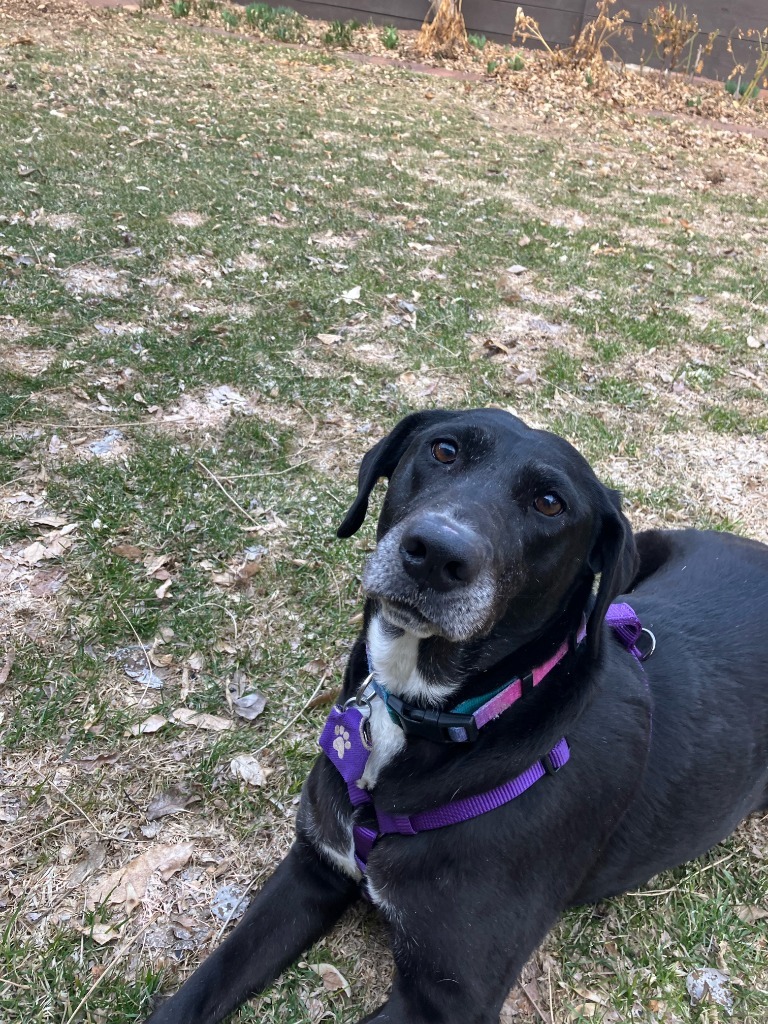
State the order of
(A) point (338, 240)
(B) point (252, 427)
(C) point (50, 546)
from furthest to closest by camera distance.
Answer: (A) point (338, 240), (B) point (252, 427), (C) point (50, 546)

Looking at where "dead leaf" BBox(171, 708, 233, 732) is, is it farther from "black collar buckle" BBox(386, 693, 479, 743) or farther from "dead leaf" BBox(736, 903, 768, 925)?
"dead leaf" BBox(736, 903, 768, 925)

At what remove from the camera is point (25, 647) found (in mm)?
3205

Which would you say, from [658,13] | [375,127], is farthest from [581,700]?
[658,13]

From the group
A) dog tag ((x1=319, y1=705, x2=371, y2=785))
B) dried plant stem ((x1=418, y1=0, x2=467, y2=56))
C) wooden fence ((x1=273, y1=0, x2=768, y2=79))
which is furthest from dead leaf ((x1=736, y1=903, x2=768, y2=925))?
wooden fence ((x1=273, y1=0, x2=768, y2=79))

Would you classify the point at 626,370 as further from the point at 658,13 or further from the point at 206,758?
the point at 658,13

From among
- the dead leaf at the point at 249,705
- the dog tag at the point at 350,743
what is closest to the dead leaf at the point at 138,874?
the dead leaf at the point at 249,705

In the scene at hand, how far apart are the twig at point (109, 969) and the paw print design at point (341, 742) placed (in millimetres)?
860

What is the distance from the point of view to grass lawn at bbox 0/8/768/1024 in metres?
2.58

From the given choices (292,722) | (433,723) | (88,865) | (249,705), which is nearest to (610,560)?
(433,723)

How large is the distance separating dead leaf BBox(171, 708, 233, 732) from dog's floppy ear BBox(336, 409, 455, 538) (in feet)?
3.34

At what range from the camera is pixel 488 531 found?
2105 millimetres

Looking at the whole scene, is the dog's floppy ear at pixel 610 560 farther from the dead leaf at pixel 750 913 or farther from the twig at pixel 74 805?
the twig at pixel 74 805

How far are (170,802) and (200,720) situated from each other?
36cm

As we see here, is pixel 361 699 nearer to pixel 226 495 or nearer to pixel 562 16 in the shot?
pixel 226 495
